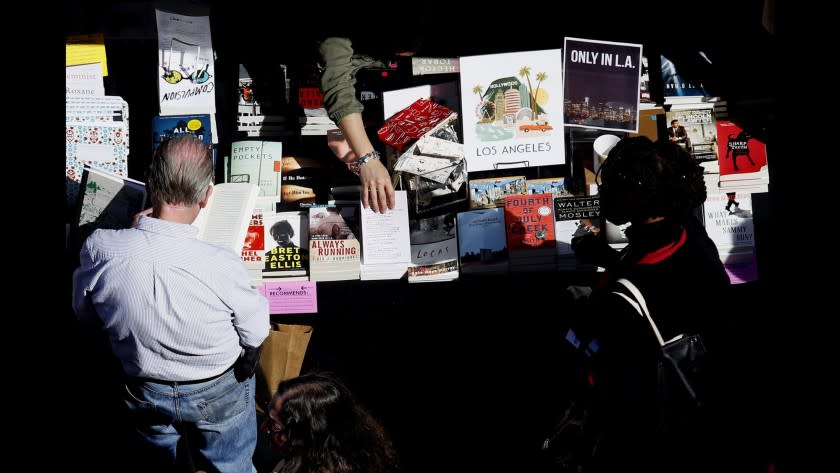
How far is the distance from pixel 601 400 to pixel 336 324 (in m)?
1.62

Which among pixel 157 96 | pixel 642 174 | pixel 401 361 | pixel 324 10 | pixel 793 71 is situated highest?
pixel 324 10

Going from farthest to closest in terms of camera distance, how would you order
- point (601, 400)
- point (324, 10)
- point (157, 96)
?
point (157, 96)
point (324, 10)
point (601, 400)

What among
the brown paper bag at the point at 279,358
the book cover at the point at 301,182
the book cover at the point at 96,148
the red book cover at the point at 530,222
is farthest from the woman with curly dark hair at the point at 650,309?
the book cover at the point at 96,148

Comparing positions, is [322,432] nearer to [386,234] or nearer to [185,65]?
[386,234]

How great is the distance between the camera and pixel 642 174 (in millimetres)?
2240

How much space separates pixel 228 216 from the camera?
311 cm

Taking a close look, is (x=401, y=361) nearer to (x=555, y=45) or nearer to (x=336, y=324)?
(x=336, y=324)

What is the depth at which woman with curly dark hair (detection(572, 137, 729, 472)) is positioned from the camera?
2.11 m

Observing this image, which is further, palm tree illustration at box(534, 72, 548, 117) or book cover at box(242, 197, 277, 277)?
palm tree illustration at box(534, 72, 548, 117)

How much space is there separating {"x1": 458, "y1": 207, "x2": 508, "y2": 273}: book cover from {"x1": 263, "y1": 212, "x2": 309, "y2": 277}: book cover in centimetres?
70

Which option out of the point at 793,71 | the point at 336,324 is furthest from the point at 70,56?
the point at 793,71

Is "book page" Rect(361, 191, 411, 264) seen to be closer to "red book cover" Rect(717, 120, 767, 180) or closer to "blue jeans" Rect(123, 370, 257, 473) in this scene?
"blue jeans" Rect(123, 370, 257, 473)

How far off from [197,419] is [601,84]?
2232 millimetres

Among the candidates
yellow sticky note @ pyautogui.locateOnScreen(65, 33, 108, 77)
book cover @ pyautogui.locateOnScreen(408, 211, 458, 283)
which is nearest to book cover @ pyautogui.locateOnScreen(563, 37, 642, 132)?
book cover @ pyautogui.locateOnScreen(408, 211, 458, 283)
